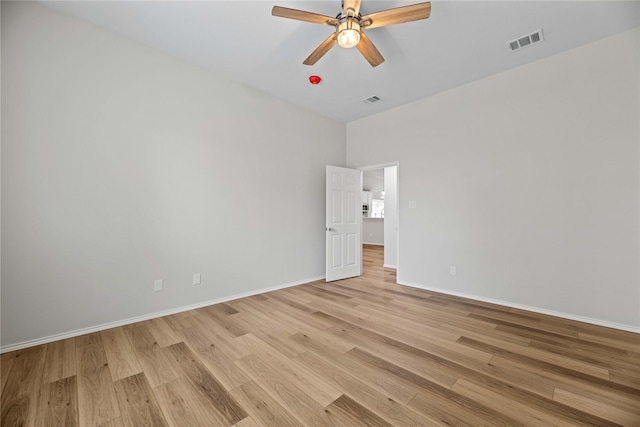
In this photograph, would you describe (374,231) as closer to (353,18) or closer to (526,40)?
(526,40)

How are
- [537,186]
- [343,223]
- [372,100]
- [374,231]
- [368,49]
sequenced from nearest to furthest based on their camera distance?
[368,49] → [537,186] → [372,100] → [343,223] → [374,231]

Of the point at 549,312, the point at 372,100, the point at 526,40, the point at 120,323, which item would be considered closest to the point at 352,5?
the point at 526,40

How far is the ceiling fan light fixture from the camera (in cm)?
208

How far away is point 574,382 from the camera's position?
1.77 metres

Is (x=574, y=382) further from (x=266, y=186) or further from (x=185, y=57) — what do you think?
(x=185, y=57)

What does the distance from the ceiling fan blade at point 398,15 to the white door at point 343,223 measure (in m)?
2.57

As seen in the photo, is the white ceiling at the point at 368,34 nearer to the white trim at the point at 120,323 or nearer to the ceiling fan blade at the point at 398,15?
the ceiling fan blade at the point at 398,15

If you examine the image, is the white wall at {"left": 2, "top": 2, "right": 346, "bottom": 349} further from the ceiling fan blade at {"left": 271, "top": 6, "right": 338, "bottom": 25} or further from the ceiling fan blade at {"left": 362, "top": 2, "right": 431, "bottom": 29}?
the ceiling fan blade at {"left": 362, "top": 2, "right": 431, "bottom": 29}

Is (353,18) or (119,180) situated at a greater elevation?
(353,18)

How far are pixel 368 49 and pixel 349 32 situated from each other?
0.33 meters

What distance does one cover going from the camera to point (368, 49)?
2.36m

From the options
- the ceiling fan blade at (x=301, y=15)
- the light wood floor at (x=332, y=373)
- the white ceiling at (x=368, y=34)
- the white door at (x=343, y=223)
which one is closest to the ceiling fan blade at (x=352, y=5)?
the ceiling fan blade at (x=301, y=15)

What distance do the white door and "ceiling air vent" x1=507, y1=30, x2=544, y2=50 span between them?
9.13 feet

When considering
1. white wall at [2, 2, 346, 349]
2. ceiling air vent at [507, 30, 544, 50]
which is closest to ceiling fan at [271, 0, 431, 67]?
ceiling air vent at [507, 30, 544, 50]
